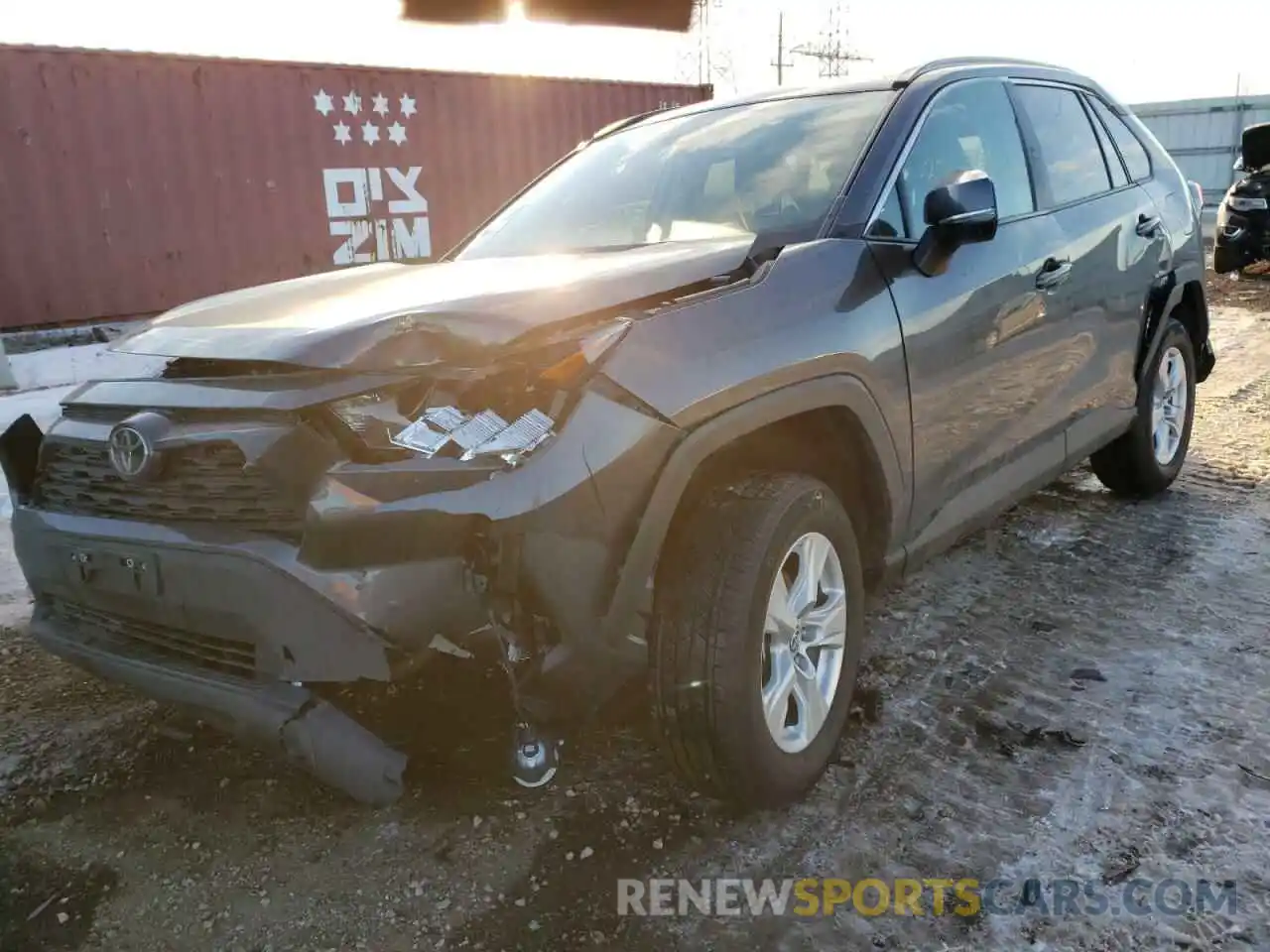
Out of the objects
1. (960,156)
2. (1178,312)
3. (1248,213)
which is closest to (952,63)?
(960,156)

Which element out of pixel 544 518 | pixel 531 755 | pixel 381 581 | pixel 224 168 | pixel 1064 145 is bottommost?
pixel 531 755

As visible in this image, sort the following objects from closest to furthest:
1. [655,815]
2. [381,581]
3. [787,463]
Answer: [381,581]
[655,815]
[787,463]

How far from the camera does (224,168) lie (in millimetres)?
10375

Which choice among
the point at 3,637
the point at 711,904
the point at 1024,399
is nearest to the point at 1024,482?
the point at 1024,399

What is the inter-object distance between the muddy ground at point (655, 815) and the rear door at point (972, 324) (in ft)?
1.88

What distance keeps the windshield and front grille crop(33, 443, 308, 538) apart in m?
1.36

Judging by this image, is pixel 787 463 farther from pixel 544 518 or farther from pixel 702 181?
pixel 702 181

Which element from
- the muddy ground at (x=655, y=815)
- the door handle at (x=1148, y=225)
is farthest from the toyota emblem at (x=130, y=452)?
the door handle at (x=1148, y=225)

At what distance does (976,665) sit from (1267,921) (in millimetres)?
1196

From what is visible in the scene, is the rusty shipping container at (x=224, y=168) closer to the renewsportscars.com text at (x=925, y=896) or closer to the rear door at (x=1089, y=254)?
the rear door at (x=1089, y=254)

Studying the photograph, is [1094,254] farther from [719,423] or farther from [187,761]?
[187,761]

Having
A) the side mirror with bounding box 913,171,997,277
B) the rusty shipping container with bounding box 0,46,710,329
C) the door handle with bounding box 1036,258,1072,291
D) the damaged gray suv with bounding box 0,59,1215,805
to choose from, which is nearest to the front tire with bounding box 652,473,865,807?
the damaged gray suv with bounding box 0,59,1215,805

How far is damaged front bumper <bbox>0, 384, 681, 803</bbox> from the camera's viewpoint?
185 cm

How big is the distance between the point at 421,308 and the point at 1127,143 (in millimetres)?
3603
